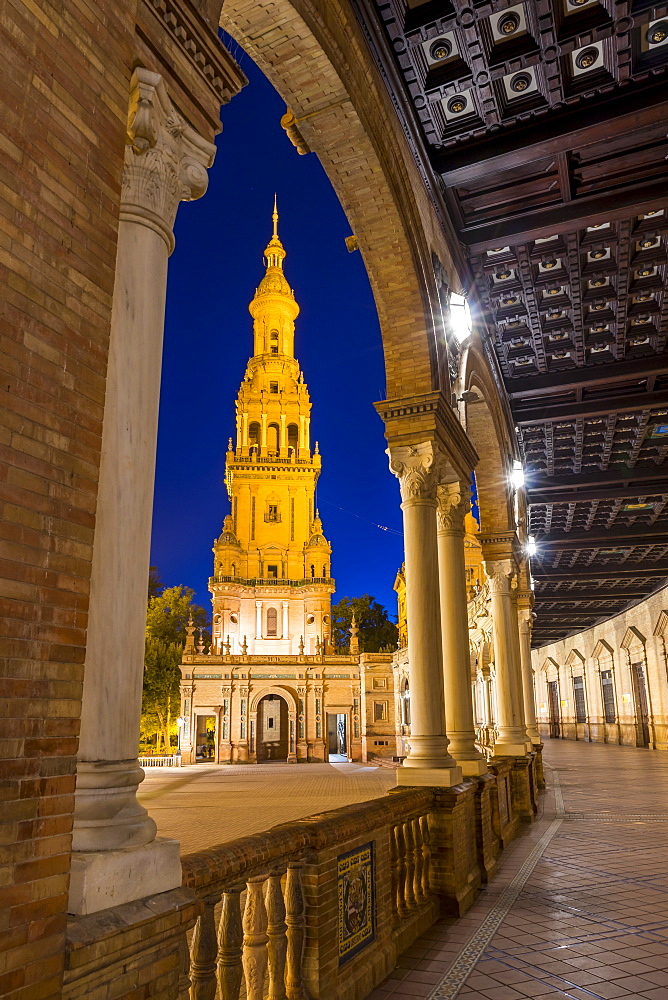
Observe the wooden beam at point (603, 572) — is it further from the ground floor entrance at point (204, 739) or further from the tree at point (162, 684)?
the tree at point (162, 684)

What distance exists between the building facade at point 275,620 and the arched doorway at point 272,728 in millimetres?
68

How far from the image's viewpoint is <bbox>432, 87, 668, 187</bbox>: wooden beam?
8.24 m

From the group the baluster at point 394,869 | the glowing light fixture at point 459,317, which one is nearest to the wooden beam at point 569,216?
the glowing light fixture at point 459,317

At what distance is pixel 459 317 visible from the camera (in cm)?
1045

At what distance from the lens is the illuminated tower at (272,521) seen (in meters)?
57.4

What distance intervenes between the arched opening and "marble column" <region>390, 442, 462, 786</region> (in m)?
55.7

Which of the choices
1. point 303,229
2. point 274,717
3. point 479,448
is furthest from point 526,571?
point 303,229

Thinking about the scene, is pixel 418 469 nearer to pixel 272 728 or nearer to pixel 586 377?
pixel 586 377

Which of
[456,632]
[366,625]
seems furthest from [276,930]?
[366,625]

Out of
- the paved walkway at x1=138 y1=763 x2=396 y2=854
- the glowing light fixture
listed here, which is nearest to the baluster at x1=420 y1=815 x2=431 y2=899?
the paved walkway at x1=138 y1=763 x2=396 y2=854

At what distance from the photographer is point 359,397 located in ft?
468

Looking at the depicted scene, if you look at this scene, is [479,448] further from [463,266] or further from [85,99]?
[85,99]

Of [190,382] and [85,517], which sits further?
[190,382]

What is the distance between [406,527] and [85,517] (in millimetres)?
5913
